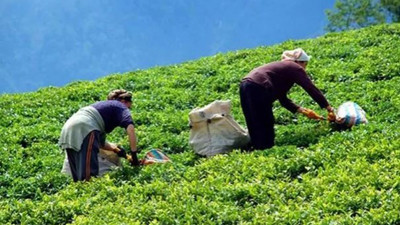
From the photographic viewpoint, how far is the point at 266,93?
1098 centimetres

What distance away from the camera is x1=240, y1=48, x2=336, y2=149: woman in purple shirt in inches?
432

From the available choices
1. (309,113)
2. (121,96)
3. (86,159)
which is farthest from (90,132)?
(309,113)

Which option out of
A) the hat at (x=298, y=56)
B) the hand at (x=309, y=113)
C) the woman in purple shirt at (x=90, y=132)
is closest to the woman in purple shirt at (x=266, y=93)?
the hat at (x=298, y=56)

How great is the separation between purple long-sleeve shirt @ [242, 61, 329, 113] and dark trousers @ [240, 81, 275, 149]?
0.39ft

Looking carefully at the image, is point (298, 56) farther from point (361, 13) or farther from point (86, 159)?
point (361, 13)

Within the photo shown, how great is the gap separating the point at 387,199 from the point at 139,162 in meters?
4.20

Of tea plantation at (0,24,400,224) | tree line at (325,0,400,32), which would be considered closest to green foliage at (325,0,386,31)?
tree line at (325,0,400,32)

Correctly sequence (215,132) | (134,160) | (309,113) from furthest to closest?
(309,113) → (215,132) → (134,160)

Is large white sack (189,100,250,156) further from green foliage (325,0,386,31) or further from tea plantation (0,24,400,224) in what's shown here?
green foliage (325,0,386,31)

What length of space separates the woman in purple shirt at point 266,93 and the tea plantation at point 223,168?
0.39m

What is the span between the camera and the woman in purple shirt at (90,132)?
33.7 ft

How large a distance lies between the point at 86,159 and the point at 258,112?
264cm

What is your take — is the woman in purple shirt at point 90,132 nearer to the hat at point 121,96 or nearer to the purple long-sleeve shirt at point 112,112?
the purple long-sleeve shirt at point 112,112

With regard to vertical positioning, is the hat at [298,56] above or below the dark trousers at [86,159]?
above
